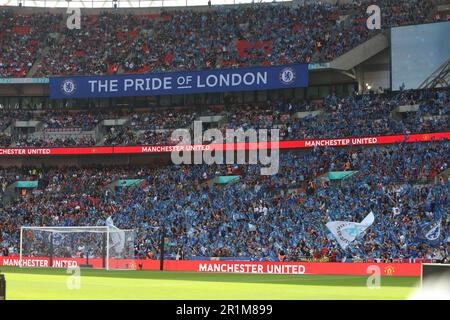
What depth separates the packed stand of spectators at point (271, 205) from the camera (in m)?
47.7

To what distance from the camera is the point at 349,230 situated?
153 feet

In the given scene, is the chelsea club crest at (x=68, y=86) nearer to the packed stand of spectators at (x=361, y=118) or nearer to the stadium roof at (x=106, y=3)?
the packed stand of spectators at (x=361, y=118)

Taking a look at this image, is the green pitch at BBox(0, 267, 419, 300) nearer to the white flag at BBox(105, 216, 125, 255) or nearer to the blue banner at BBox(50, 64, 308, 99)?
the white flag at BBox(105, 216, 125, 255)

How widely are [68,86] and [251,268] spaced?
3341 centimetres

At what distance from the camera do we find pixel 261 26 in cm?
7694

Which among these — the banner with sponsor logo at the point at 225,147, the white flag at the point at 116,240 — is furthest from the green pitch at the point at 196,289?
the banner with sponsor logo at the point at 225,147

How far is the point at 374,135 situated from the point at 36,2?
148 ft

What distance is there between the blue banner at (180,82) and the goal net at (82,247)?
22.0m

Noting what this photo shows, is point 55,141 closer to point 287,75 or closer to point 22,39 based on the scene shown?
point 22,39

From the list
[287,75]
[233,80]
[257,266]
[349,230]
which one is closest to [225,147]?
[233,80]

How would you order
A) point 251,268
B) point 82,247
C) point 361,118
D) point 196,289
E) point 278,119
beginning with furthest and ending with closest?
point 278,119 < point 361,118 < point 82,247 < point 251,268 < point 196,289

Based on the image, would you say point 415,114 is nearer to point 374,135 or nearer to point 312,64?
point 374,135

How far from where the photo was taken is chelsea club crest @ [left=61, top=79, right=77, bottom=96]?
74312 millimetres
